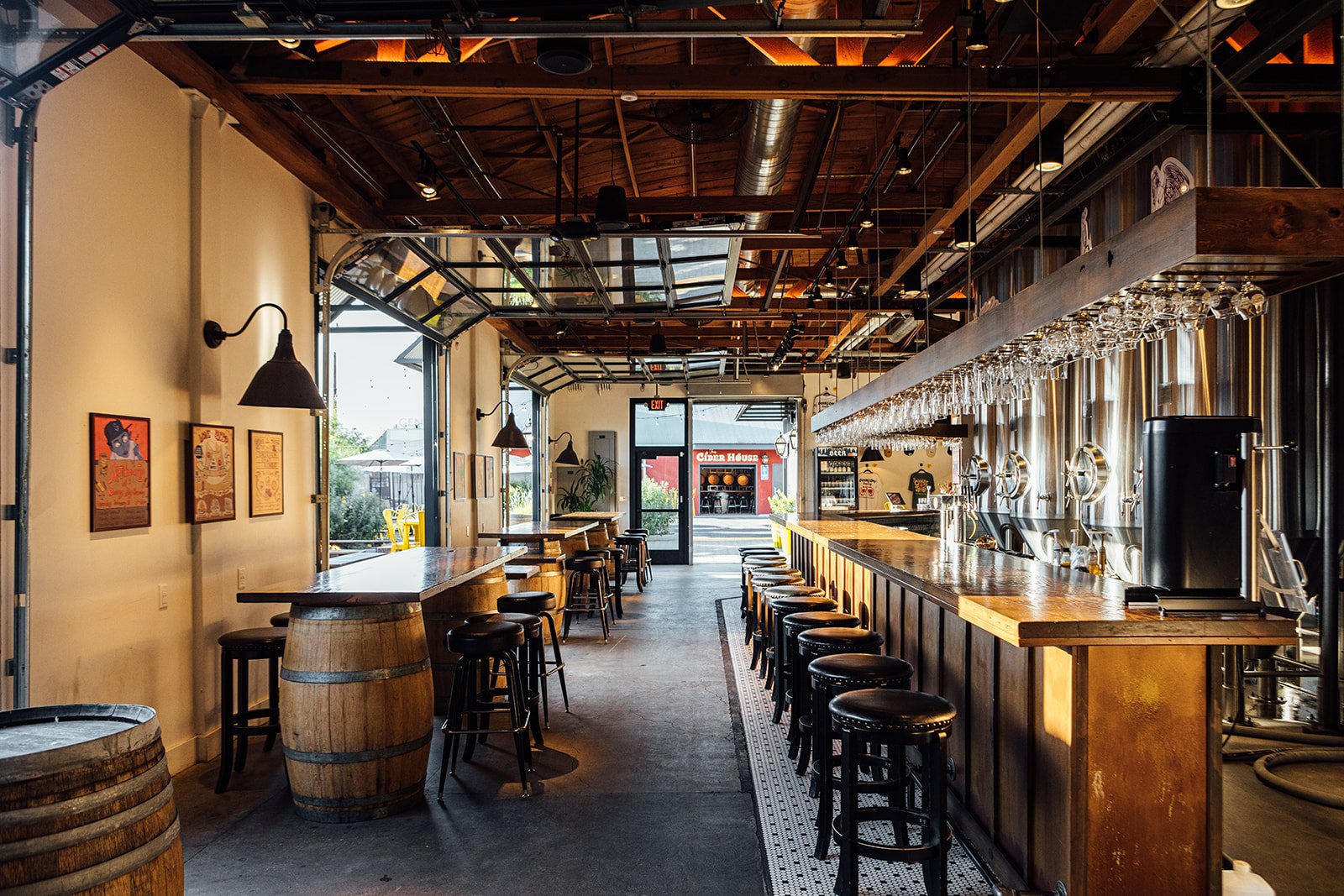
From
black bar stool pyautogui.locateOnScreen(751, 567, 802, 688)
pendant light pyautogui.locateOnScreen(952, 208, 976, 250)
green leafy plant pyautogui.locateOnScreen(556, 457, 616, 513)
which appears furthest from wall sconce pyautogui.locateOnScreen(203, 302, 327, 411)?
green leafy plant pyautogui.locateOnScreen(556, 457, 616, 513)

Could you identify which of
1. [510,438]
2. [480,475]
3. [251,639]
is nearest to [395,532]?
[480,475]

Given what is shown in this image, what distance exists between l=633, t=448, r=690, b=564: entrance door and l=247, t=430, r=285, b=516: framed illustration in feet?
33.1

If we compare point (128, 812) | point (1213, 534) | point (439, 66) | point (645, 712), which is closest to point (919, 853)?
point (1213, 534)

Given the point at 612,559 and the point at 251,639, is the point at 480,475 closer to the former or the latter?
the point at 612,559

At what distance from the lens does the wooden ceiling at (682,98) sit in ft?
13.4

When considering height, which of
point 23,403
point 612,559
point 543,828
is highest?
point 23,403

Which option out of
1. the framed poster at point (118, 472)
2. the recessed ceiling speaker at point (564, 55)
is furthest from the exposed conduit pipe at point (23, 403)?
the recessed ceiling speaker at point (564, 55)

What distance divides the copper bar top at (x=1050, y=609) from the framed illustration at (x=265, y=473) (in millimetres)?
3499

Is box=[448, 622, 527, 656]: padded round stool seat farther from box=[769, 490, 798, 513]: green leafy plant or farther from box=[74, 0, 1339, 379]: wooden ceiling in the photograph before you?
box=[769, 490, 798, 513]: green leafy plant

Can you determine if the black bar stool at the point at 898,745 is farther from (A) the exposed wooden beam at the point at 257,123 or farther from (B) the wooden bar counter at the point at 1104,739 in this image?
(A) the exposed wooden beam at the point at 257,123

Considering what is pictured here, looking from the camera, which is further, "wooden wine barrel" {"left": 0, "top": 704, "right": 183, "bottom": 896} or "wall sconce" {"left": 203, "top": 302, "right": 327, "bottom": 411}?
"wall sconce" {"left": 203, "top": 302, "right": 327, "bottom": 411}

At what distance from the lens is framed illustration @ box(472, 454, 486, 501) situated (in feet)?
32.7

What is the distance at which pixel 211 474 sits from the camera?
4629 mm

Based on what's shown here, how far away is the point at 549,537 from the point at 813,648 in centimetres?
477
